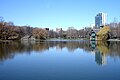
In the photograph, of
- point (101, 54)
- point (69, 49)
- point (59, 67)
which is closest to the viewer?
point (59, 67)

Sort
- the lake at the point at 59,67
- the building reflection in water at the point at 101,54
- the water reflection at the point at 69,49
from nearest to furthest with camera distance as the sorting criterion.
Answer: the lake at the point at 59,67 < the building reflection in water at the point at 101,54 < the water reflection at the point at 69,49

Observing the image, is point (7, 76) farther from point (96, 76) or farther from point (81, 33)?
point (81, 33)

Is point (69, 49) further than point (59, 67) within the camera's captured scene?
Yes

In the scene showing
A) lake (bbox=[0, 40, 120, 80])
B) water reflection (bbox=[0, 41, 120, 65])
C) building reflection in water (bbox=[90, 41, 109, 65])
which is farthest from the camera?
water reflection (bbox=[0, 41, 120, 65])

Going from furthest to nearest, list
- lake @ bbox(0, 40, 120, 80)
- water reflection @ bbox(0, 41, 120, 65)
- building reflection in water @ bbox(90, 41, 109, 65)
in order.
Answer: water reflection @ bbox(0, 41, 120, 65) < building reflection in water @ bbox(90, 41, 109, 65) < lake @ bbox(0, 40, 120, 80)

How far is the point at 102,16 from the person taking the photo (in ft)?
418

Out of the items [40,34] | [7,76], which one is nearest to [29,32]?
[40,34]

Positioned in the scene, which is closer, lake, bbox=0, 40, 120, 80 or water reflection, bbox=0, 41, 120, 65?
lake, bbox=0, 40, 120, 80

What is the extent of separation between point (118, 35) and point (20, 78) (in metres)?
70.2

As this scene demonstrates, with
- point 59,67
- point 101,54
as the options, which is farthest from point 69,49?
point 59,67

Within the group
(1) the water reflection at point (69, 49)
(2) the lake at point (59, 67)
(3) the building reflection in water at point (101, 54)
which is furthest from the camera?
(1) the water reflection at point (69, 49)

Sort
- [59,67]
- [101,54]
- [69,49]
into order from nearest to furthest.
→ [59,67] → [101,54] → [69,49]

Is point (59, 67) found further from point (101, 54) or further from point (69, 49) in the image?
point (69, 49)

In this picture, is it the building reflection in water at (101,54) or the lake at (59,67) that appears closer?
the lake at (59,67)
